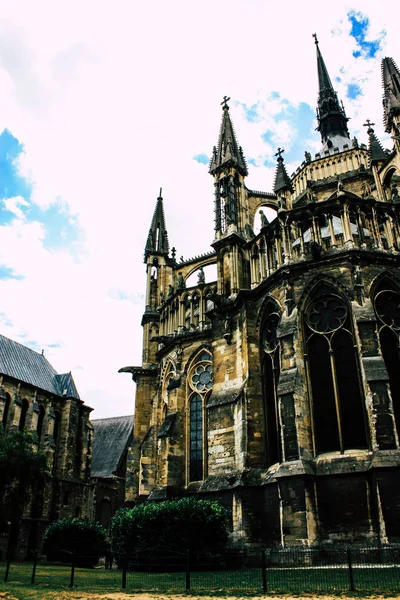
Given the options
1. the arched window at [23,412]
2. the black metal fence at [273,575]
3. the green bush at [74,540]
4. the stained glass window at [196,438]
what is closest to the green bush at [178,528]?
the black metal fence at [273,575]

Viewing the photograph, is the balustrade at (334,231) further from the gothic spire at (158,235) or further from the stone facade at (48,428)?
the stone facade at (48,428)

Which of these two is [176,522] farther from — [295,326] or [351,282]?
[351,282]

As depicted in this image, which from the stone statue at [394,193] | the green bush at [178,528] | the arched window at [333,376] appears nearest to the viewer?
the green bush at [178,528]

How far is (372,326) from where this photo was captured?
52.4 feet

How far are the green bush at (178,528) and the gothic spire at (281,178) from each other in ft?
42.3

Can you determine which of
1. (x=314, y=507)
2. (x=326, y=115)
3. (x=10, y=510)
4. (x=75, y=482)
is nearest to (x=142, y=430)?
(x=10, y=510)

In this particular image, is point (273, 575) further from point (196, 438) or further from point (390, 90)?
point (390, 90)

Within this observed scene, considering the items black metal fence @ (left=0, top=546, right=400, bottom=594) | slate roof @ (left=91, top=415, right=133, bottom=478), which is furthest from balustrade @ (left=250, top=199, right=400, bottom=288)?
slate roof @ (left=91, top=415, right=133, bottom=478)

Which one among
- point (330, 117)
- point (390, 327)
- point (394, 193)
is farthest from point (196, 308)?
point (330, 117)

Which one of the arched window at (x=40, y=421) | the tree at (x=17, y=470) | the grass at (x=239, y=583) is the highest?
the arched window at (x=40, y=421)

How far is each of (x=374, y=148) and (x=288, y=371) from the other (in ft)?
49.1

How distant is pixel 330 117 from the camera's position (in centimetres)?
3981

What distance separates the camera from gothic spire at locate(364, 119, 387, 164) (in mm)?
25059

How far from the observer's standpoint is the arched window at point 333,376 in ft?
51.3
